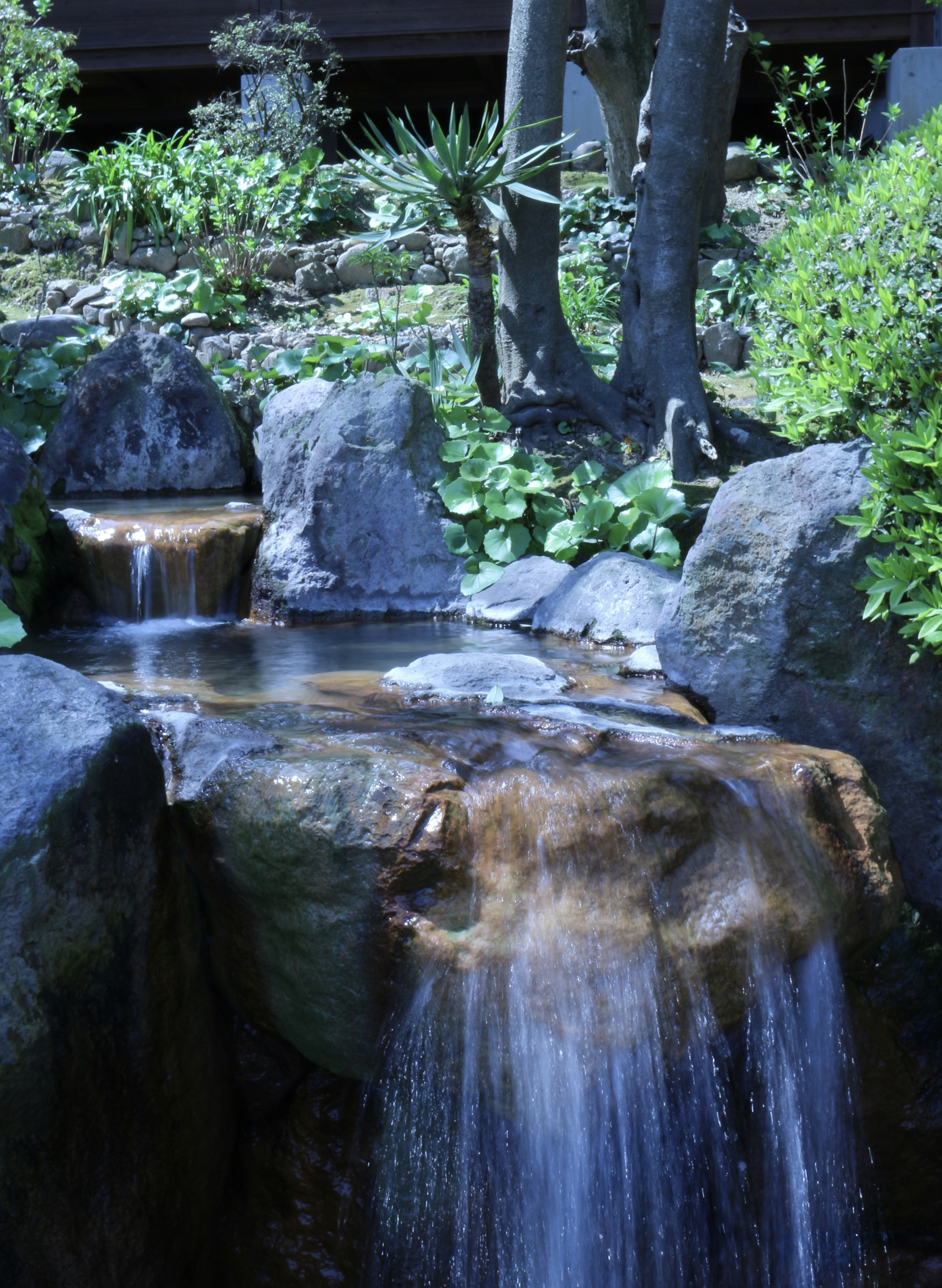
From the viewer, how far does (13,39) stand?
1064cm

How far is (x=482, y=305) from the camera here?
6781 mm

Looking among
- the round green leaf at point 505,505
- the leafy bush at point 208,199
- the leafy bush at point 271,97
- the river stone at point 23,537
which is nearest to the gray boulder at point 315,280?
the leafy bush at point 208,199

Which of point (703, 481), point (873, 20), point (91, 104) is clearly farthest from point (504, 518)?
point (91, 104)

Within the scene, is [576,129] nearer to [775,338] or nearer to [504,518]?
[504,518]

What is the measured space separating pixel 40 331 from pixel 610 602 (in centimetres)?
632

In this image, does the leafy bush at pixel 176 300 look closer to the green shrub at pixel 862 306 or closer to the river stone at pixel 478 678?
the river stone at pixel 478 678

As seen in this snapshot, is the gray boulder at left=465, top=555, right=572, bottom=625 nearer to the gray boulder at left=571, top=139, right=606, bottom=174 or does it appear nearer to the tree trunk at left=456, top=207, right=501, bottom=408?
the tree trunk at left=456, top=207, right=501, bottom=408

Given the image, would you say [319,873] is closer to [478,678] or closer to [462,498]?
[478,678]

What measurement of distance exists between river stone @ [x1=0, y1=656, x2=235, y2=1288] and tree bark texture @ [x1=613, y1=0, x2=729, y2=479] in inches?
179

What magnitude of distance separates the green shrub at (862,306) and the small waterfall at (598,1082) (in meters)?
1.52

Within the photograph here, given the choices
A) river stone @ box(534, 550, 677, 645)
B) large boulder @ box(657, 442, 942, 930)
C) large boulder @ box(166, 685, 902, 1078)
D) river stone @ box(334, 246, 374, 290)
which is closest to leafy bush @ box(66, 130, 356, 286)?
river stone @ box(334, 246, 374, 290)

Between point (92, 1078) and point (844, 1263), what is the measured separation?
6.77ft

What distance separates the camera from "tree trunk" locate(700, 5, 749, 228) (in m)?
8.59

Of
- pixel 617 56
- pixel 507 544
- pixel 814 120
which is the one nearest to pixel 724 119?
pixel 617 56
